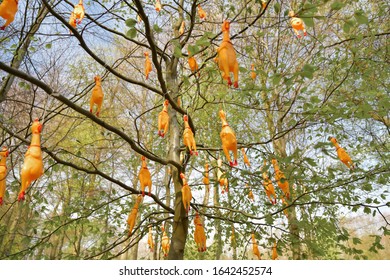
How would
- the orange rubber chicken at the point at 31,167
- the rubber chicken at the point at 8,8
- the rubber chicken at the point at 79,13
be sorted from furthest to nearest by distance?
1. the rubber chicken at the point at 79,13
2. the rubber chicken at the point at 8,8
3. the orange rubber chicken at the point at 31,167

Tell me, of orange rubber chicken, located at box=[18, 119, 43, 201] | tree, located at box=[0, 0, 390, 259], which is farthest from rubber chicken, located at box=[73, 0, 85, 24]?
orange rubber chicken, located at box=[18, 119, 43, 201]

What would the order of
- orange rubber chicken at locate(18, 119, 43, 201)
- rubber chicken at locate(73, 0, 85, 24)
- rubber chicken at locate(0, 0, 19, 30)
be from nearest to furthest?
1. orange rubber chicken at locate(18, 119, 43, 201)
2. rubber chicken at locate(0, 0, 19, 30)
3. rubber chicken at locate(73, 0, 85, 24)

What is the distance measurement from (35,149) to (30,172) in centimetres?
12

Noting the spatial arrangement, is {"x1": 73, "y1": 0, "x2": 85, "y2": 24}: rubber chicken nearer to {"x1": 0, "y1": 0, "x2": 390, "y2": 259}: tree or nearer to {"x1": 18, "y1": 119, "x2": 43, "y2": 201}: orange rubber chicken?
{"x1": 0, "y1": 0, "x2": 390, "y2": 259}: tree

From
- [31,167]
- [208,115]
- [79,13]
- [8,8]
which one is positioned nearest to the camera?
[31,167]

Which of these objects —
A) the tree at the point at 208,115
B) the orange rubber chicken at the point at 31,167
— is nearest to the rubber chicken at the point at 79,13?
the tree at the point at 208,115

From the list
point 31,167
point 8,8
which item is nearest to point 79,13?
point 8,8

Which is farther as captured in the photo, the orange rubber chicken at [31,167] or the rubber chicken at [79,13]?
the rubber chicken at [79,13]

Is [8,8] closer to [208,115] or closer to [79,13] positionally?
[79,13]

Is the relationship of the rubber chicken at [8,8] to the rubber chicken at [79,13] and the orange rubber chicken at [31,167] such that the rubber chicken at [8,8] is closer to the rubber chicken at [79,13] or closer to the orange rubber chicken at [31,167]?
the orange rubber chicken at [31,167]

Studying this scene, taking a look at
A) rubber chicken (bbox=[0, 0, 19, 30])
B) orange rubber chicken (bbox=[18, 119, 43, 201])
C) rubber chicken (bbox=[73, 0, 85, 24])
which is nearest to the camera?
orange rubber chicken (bbox=[18, 119, 43, 201])

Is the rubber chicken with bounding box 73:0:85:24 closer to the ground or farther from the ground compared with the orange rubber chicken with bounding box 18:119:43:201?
farther from the ground

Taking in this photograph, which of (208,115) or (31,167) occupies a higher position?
(208,115)
